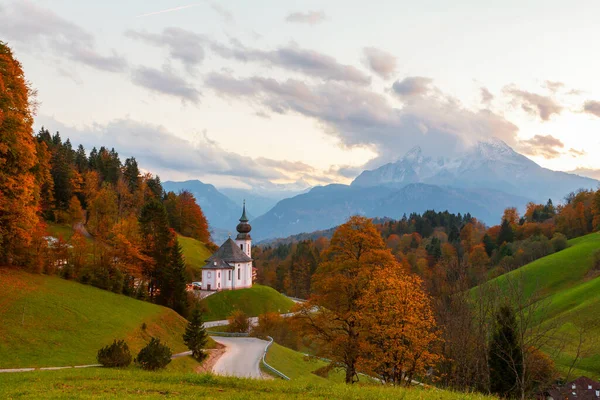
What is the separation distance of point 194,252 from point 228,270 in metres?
19.5

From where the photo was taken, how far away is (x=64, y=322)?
34.2 metres

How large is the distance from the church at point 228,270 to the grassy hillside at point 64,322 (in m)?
39.3

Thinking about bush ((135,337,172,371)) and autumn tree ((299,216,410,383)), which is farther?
autumn tree ((299,216,410,383))

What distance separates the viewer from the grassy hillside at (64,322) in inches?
1133

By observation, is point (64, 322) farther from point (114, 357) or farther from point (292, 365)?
point (292, 365)

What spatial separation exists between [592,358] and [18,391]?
5793cm

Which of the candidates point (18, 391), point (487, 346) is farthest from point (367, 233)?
point (18, 391)

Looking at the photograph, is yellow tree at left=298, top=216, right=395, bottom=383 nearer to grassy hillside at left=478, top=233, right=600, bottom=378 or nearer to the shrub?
grassy hillside at left=478, top=233, right=600, bottom=378

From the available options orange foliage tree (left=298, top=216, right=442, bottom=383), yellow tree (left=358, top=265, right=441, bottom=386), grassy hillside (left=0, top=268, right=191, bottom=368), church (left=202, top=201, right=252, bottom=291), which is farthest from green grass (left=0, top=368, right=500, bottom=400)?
church (left=202, top=201, right=252, bottom=291)

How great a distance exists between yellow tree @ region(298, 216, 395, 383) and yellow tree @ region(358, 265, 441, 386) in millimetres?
1007

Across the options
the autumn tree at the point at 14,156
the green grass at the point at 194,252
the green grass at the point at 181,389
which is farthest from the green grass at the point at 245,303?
the green grass at the point at 181,389

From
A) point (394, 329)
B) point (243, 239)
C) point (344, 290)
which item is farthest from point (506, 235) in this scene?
point (394, 329)

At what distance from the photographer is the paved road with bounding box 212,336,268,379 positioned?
37.9 metres

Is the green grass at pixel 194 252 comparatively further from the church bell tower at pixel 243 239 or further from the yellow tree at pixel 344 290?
the yellow tree at pixel 344 290
